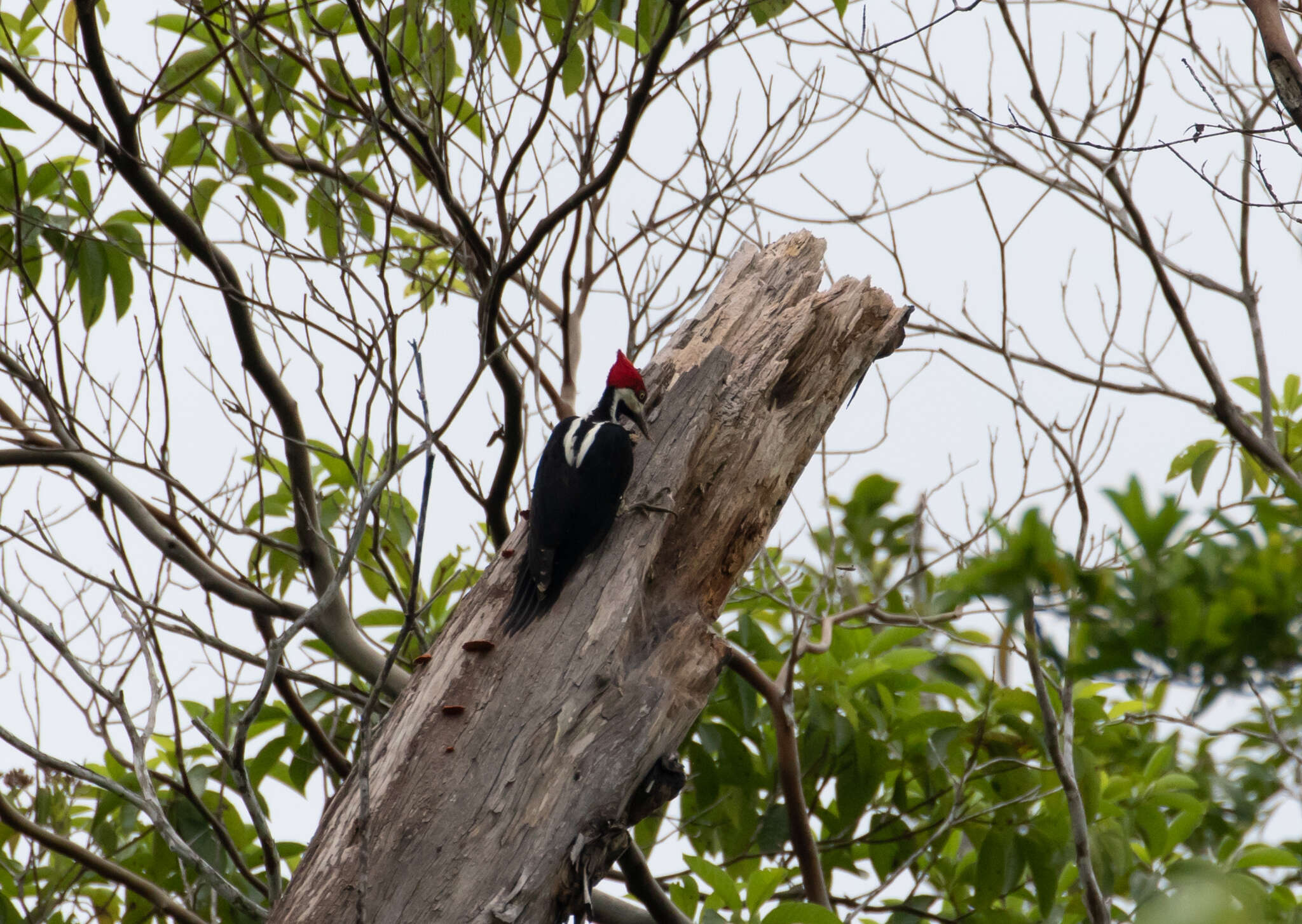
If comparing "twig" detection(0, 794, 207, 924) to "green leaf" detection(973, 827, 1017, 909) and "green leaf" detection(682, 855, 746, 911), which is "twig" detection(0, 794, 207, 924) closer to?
"green leaf" detection(682, 855, 746, 911)

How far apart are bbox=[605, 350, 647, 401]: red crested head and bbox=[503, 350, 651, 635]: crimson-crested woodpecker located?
10 centimetres

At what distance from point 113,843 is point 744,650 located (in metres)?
→ 2.26

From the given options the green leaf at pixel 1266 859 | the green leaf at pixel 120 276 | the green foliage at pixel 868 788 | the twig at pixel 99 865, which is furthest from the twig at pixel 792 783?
the green leaf at pixel 120 276

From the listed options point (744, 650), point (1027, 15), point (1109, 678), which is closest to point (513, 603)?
point (744, 650)

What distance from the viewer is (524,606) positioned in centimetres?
291

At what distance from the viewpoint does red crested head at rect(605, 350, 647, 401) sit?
3.56m

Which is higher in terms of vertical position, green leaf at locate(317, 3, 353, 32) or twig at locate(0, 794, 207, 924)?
green leaf at locate(317, 3, 353, 32)

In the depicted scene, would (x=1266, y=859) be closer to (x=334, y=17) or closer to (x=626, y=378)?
(x=626, y=378)

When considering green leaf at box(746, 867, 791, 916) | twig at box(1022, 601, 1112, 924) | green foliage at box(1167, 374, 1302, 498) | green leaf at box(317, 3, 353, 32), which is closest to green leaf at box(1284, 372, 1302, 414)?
green foliage at box(1167, 374, 1302, 498)

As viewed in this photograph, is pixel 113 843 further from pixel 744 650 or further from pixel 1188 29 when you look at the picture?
pixel 1188 29

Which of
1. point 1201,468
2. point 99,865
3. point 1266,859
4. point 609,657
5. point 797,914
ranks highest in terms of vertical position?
point 1201,468

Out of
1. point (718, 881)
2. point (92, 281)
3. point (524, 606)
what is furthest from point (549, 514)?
point (92, 281)

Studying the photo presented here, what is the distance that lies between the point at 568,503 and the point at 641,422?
0.53 metres

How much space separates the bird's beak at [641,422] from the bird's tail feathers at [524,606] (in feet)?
2.22
